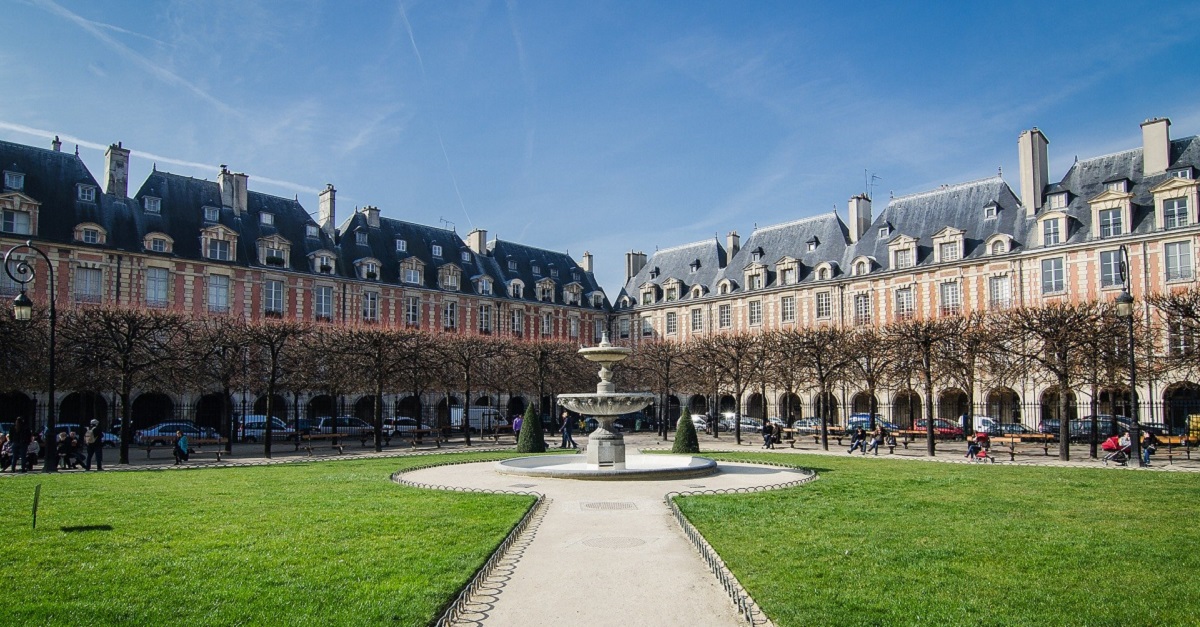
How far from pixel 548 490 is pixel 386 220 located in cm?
3668

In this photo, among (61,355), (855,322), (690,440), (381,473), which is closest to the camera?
(381,473)

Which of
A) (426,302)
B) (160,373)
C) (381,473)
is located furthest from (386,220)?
(381,473)

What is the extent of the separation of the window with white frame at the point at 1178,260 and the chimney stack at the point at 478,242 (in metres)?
36.1

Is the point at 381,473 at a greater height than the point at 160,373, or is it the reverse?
the point at 160,373

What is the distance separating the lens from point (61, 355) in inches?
1062

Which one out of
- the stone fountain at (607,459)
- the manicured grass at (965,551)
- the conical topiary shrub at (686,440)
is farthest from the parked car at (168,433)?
the manicured grass at (965,551)

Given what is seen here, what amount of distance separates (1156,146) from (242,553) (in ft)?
130

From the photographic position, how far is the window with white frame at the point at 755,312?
48.1 m

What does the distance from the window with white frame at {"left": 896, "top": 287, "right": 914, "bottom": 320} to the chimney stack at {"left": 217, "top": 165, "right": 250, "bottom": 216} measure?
33858 mm

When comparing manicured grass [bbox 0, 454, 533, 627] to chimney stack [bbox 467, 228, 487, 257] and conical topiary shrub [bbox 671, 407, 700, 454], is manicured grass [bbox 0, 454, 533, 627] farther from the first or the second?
chimney stack [bbox 467, 228, 487, 257]

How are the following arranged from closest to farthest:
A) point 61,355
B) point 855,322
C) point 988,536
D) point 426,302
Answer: point 988,536
point 61,355
point 855,322
point 426,302

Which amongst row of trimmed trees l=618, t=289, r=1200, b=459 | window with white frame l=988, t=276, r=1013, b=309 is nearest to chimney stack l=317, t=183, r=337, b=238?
row of trimmed trees l=618, t=289, r=1200, b=459

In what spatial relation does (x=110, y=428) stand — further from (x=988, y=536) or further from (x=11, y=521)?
(x=988, y=536)

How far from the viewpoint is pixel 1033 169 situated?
125 feet
